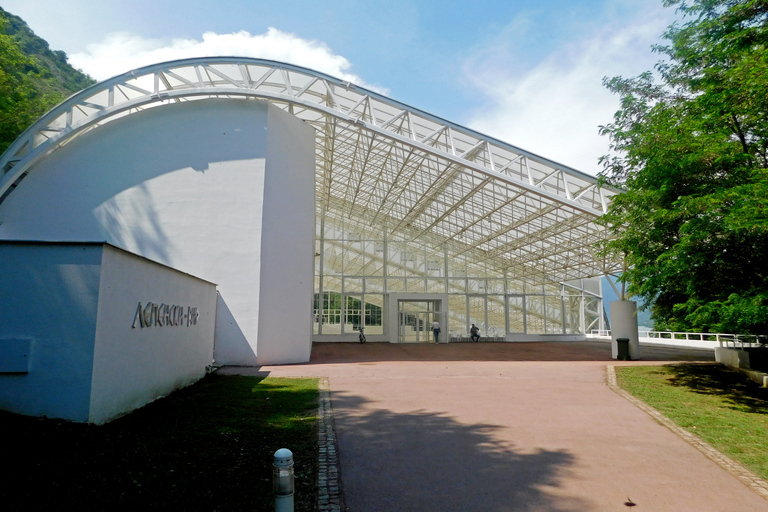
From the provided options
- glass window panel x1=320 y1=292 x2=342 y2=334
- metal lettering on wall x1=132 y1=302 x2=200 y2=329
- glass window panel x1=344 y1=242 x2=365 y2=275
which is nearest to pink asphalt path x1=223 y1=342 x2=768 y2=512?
metal lettering on wall x1=132 y1=302 x2=200 y2=329

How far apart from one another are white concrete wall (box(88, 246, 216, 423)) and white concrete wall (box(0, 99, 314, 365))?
14.6 feet

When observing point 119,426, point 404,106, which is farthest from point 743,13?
point 119,426

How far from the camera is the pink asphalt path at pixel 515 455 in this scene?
4336 millimetres

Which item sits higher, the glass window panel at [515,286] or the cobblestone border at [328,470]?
the glass window panel at [515,286]

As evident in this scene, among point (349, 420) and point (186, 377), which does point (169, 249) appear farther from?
point (349, 420)

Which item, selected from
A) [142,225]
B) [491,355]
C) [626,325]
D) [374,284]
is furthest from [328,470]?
[374,284]

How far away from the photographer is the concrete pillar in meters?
17.0

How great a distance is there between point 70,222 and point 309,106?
9.04 m

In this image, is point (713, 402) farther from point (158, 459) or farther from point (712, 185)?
point (158, 459)

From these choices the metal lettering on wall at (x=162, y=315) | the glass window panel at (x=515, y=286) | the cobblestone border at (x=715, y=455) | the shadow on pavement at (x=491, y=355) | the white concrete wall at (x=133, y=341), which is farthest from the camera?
the glass window panel at (x=515, y=286)

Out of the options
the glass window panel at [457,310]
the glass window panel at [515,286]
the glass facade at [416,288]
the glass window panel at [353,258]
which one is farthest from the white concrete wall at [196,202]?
the glass window panel at [515,286]

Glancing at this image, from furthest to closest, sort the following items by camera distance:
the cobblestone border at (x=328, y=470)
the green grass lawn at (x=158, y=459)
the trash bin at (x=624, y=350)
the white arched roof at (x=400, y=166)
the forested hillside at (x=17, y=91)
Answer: the forested hillside at (x=17, y=91) → the trash bin at (x=624, y=350) → the white arched roof at (x=400, y=166) → the cobblestone border at (x=328, y=470) → the green grass lawn at (x=158, y=459)

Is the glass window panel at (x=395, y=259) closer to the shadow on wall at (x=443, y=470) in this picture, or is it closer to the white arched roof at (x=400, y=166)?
the white arched roof at (x=400, y=166)

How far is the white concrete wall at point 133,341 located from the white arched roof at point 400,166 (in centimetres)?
954
